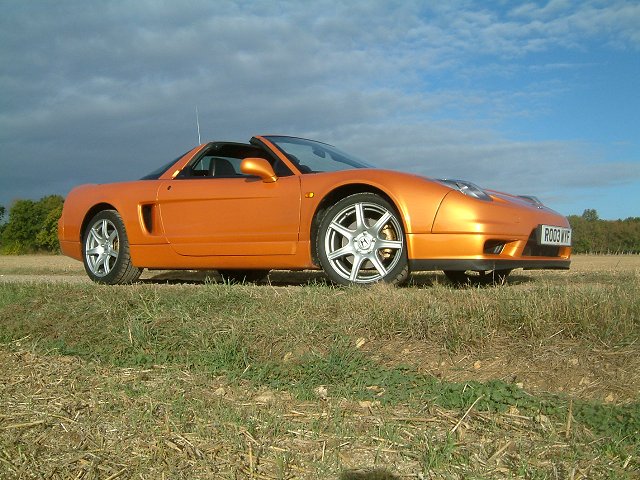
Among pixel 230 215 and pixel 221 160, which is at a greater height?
pixel 221 160

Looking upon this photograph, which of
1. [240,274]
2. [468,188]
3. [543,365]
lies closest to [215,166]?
[240,274]

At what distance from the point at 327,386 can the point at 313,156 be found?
325 centimetres

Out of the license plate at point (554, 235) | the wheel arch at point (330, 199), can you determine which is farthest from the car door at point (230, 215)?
the license plate at point (554, 235)

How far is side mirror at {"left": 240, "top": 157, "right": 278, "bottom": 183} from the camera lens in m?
5.04

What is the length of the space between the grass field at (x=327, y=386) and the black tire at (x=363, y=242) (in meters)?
0.65

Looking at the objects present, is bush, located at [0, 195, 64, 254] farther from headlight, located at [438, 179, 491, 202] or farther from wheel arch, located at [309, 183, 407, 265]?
headlight, located at [438, 179, 491, 202]

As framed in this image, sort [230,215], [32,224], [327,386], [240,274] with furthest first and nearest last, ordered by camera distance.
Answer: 1. [32,224]
2. [240,274]
3. [230,215]
4. [327,386]

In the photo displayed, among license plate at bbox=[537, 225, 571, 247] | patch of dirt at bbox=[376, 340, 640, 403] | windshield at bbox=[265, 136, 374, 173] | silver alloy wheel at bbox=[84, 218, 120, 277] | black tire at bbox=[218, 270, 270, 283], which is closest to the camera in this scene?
patch of dirt at bbox=[376, 340, 640, 403]

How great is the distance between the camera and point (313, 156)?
567cm

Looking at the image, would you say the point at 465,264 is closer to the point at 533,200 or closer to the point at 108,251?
the point at 533,200

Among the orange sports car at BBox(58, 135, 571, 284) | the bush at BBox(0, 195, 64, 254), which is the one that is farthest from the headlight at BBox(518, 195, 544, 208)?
the bush at BBox(0, 195, 64, 254)

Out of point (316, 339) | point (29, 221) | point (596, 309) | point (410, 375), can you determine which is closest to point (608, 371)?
point (596, 309)

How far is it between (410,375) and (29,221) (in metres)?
45.8

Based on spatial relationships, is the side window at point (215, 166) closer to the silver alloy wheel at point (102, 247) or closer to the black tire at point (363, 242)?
the silver alloy wheel at point (102, 247)
